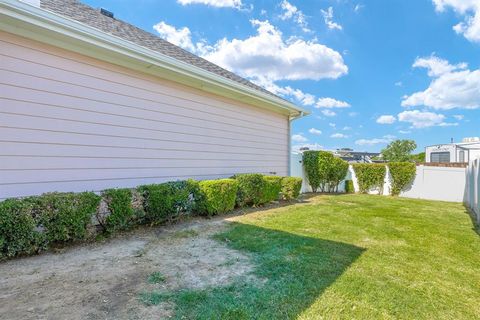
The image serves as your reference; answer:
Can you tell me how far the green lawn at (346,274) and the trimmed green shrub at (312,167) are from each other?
5.97m

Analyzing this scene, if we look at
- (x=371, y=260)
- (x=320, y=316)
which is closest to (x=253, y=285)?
(x=320, y=316)

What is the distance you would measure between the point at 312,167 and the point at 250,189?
5.49m

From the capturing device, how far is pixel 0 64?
12.9 ft

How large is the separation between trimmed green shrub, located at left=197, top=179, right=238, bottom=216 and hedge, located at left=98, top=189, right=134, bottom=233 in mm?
1708

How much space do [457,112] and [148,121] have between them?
26227 millimetres

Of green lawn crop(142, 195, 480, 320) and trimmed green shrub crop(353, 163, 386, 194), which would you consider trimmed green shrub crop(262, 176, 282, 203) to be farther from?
trimmed green shrub crop(353, 163, 386, 194)

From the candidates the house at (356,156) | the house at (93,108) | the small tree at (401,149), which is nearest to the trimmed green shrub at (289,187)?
the house at (93,108)

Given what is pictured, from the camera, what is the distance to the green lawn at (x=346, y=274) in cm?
245

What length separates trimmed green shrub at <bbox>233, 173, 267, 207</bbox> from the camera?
726 centimetres

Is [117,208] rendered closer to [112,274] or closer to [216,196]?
[112,274]

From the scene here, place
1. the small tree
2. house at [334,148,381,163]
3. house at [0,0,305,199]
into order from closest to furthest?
1. house at [0,0,305,199]
2. house at [334,148,381,163]
3. the small tree

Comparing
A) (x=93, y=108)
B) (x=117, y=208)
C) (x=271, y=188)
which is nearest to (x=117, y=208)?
(x=117, y=208)

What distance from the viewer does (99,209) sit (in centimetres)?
454

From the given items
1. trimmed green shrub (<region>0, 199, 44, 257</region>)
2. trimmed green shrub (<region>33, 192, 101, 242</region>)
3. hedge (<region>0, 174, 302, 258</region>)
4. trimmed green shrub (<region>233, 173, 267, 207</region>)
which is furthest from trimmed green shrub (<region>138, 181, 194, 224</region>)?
trimmed green shrub (<region>233, 173, 267, 207</region>)
